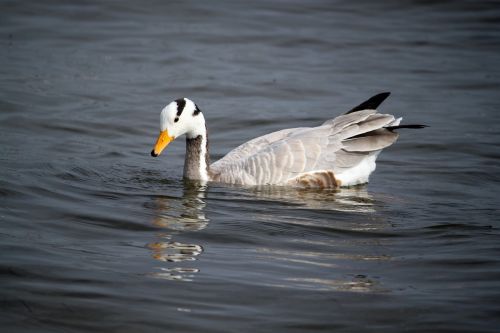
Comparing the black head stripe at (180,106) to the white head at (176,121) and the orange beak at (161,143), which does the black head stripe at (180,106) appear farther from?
the orange beak at (161,143)

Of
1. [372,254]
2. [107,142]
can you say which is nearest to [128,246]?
[372,254]

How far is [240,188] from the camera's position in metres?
10.2

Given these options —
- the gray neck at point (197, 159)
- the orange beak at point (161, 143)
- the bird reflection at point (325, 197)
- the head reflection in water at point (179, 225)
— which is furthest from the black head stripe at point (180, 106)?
the bird reflection at point (325, 197)

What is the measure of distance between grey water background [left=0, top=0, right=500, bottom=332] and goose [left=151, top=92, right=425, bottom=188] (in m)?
0.28

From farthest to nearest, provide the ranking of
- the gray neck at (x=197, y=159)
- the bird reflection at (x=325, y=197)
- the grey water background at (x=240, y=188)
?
1. the gray neck at (x=197, y=159)
2. the bird reflection at (x=325, y=197)
3. the grey water background at (x=240, y=188)

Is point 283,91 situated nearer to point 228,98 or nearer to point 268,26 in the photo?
point 228,98

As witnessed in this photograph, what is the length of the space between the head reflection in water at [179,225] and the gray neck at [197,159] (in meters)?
0.14

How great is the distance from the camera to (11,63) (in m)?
16.1

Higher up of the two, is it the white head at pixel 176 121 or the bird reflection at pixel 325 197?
the white head at pixel 176 121

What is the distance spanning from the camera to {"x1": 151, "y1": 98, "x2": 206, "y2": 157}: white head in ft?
33.1

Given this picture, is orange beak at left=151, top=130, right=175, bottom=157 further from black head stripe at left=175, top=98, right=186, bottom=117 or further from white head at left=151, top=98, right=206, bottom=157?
black head stripe at left=175, top=98, right=186, bottom=117

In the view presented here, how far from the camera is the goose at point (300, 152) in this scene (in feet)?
33.9

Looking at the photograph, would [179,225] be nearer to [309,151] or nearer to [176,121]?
[176,121]

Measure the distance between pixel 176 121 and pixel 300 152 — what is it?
1.51 m
